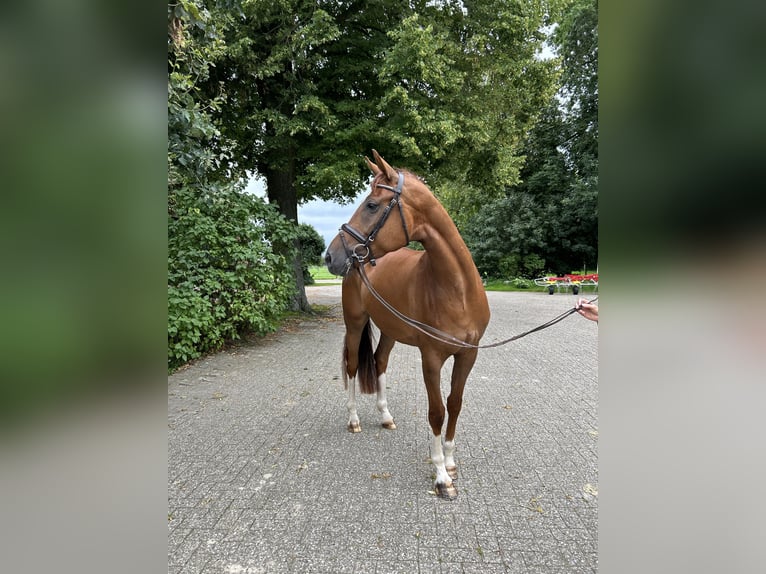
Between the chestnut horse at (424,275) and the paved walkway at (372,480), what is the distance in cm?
40

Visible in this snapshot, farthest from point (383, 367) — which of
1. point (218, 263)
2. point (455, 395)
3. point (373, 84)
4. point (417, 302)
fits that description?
point (373, 84)

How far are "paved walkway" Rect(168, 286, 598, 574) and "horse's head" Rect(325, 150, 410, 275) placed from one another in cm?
166

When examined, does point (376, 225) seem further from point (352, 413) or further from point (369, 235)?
point (352, 413)

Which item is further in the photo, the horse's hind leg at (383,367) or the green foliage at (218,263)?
the green foliage at (218,263)

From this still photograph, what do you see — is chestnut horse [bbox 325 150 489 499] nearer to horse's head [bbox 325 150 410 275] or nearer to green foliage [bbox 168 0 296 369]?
horse's head [bbox 325 150 410 275]

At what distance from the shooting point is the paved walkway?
224 centimetres

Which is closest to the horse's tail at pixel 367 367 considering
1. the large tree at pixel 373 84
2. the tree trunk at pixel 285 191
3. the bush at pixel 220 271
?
the bush at pixel 220 271

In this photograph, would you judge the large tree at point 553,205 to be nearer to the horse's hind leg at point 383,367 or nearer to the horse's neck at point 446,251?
the horse's hind leg at point 383,367

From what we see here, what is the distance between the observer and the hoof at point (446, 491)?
109 inches
